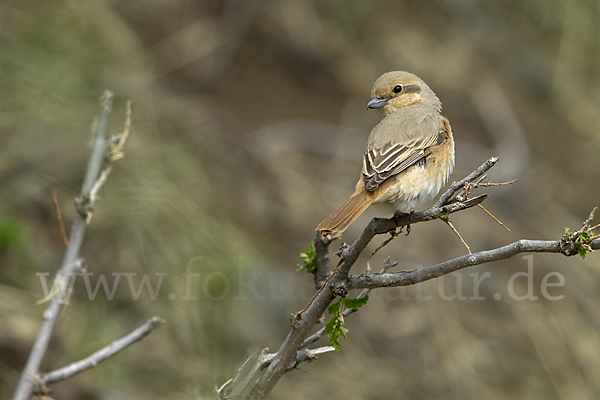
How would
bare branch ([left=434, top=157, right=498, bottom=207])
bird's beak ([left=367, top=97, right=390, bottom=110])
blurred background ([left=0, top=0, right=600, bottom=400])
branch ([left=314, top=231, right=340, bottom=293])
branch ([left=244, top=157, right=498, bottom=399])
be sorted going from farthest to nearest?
blurred background ([left=0, top=0, right=600, bottom=400])
bird's beak ([left=367, top=97, right=390, bottom=110])
branch ([left=314, top=231, right=340, bottom=293])
bare branch ([left=434, top=157, right=498, bottom=207])
branch ([left=244, top=157, right=498, bottom=399])

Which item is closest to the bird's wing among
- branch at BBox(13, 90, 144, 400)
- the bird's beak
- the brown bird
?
the brown bird

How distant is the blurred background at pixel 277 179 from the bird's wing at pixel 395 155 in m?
0.23

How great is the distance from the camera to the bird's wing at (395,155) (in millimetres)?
2885

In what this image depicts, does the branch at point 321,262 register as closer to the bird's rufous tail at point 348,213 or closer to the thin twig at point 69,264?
the bird's rufous tail at point 348,213

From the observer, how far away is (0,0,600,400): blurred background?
435 centimetres

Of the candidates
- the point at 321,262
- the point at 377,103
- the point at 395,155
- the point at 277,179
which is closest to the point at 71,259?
the point at 321,262

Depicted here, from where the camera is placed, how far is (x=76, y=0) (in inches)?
221

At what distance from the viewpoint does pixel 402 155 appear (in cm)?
307

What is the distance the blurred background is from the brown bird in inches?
8.5

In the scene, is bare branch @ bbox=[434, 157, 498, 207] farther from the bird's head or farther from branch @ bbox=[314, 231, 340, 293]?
the bird's head

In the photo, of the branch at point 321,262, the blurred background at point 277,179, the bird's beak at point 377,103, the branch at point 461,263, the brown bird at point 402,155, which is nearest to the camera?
the branch at point 461,263

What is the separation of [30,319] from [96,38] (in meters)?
3.01

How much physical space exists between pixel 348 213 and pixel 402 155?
2.34 feet

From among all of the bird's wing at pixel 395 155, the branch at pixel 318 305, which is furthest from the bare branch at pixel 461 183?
the bird's wing at pixel 395 155
